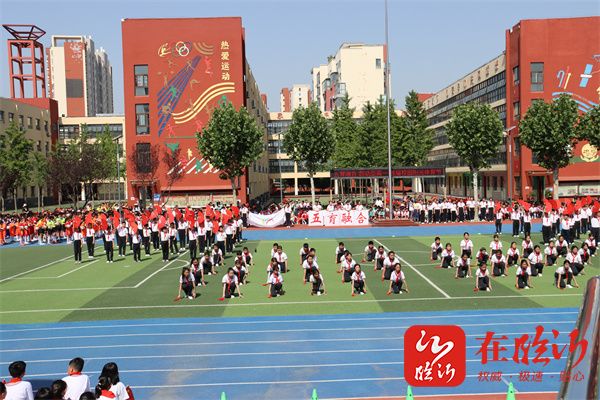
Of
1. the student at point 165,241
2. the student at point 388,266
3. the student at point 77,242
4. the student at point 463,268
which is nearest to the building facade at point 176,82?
the student at point 77,242

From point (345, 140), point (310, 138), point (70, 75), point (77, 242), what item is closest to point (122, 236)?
point (77, 242)

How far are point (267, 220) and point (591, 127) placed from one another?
25877 mm

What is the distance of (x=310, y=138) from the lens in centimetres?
5584

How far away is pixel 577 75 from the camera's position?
5400cm

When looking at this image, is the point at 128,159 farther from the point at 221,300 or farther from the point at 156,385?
the point at 156,385

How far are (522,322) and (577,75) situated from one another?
149 feet

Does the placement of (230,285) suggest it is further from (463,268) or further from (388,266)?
(463,268)

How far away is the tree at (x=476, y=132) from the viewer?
1885 inches

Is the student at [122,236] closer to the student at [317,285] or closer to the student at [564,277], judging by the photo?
the student at [317,285]

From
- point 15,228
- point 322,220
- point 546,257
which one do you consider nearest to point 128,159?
point 15,228

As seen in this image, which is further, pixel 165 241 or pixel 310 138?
pixel 310 138

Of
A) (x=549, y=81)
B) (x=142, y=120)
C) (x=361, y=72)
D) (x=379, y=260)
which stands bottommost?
(x=379, y=260)

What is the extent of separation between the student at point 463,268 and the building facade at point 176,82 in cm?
3605

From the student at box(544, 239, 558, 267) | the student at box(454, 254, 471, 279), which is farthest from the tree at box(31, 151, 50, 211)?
the student at box(544, 239, 558, 267)
